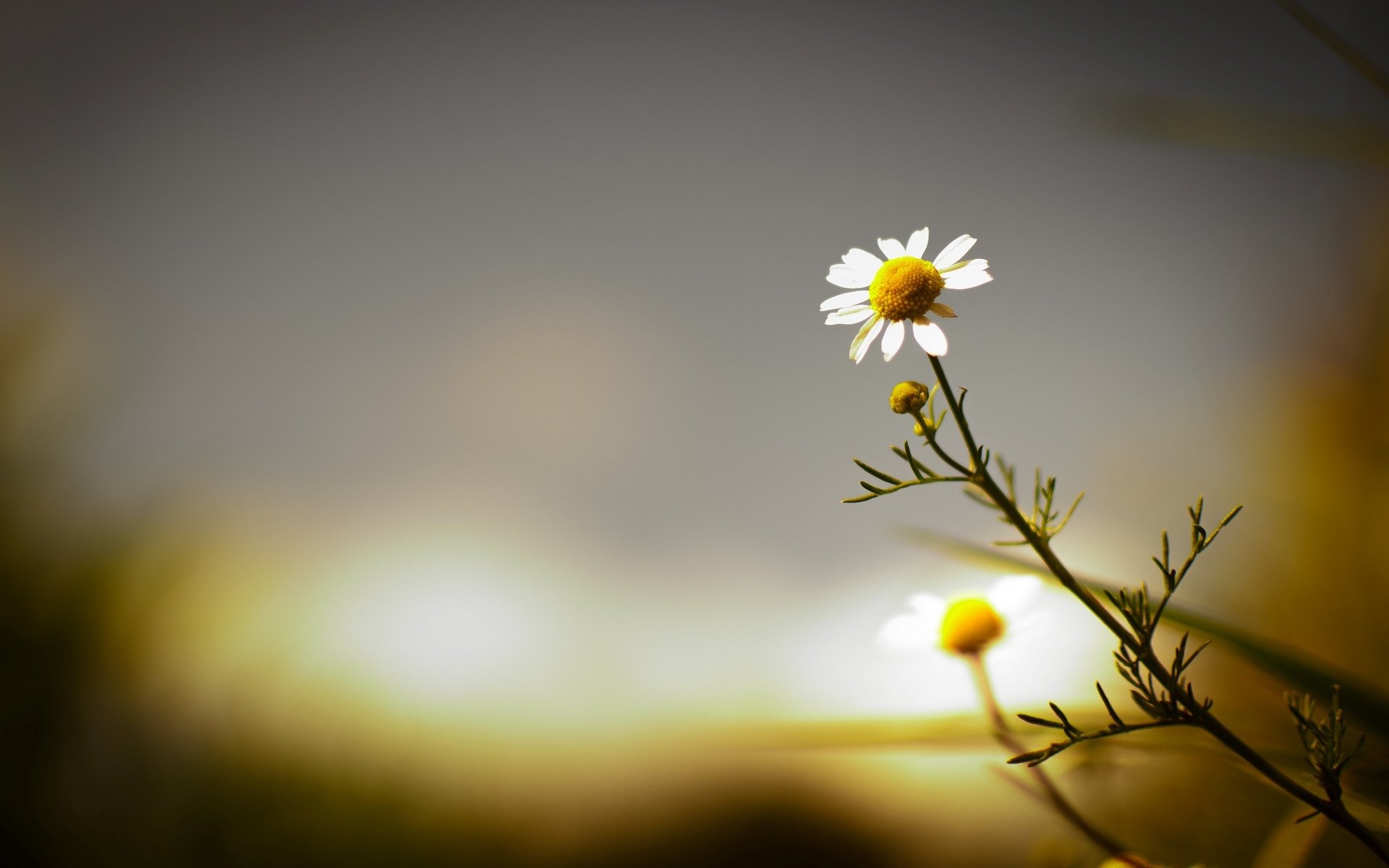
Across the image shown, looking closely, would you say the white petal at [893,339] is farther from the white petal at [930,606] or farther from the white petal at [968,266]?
the white petal at [930,606]

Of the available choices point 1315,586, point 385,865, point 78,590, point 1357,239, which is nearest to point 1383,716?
point 1315,586

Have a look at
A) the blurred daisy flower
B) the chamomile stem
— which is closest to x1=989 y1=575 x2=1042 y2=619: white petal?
the blurred daisy flower

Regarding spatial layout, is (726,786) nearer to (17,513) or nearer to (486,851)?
(486,851)

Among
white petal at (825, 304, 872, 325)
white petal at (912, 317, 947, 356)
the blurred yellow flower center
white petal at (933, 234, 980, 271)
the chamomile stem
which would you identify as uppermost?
white petal at (933, 234, 980, 271)

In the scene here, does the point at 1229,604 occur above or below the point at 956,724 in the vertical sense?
above

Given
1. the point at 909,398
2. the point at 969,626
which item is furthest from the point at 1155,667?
the point at 969,626

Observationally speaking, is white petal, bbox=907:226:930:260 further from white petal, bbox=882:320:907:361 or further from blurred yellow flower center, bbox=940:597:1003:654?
blurred yellow flower center, bbox=940:597:1003:654

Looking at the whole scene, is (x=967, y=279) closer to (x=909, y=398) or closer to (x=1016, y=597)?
(x=909, y=398)
